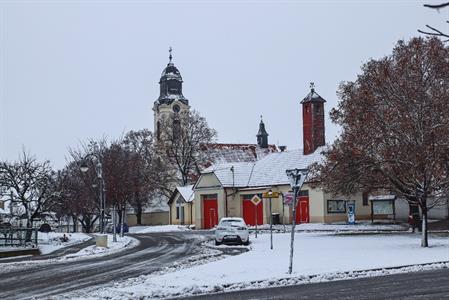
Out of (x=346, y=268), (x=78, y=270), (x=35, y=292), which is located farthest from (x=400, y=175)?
(x=35, y=292)

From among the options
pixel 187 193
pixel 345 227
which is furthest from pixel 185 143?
pixel 345 227

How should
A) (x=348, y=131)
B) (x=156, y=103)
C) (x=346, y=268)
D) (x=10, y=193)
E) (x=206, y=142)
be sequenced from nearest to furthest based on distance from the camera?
(x=346, y=268)
(x=348, y=131)
(x=10, y=193)
(x=206, y=142)
(x=156, y=103)

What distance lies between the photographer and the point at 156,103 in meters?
97.7

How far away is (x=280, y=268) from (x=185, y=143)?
60449 millimetres

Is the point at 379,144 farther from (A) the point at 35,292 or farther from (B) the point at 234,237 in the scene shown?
(A) the point at 35,292

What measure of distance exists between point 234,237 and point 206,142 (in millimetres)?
47689

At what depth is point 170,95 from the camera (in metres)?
97.0

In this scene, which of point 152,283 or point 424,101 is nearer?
point 152,283

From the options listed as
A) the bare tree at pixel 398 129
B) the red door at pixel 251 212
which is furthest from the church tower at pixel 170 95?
the bare tree at pixel 398 129

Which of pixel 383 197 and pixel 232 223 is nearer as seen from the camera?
pixel 232 223

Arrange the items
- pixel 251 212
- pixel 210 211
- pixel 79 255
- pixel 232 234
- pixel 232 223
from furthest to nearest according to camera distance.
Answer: pixel 210 211 < pixel 251 212 < pixel 232 223 < pixel 232 234 < pixel 79 255

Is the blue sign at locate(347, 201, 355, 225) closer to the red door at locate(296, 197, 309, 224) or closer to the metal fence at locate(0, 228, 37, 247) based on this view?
the red door at locate(296, 197, 309, 224)

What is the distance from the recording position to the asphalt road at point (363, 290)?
14078 millimetres

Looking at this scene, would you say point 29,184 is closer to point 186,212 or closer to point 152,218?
point 186,212
